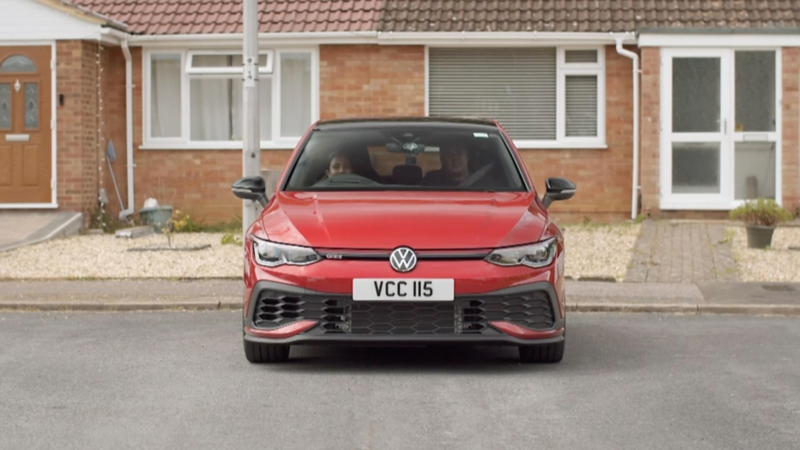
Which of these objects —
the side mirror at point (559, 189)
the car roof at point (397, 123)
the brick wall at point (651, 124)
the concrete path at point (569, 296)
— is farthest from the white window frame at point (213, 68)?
the side mirror at point (559, 189)

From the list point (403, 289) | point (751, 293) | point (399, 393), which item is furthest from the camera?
point (751, 293)

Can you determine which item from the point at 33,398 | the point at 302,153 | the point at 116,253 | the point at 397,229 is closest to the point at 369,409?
the point at 397,229

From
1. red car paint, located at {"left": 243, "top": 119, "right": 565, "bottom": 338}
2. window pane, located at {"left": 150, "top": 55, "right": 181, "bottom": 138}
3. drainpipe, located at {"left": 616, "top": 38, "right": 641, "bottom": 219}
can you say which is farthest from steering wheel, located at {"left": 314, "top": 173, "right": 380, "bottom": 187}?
window pane, located at {"left": 150, "top": 55, "right": 181, "bottom": 138}

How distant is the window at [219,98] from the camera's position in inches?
792

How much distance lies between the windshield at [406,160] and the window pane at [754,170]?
Result: 35.4 ft

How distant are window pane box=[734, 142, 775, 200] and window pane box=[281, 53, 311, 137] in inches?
249

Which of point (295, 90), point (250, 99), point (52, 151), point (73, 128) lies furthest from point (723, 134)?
point (52, 151)

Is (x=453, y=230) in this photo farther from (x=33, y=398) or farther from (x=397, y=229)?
(x=33, y=398)

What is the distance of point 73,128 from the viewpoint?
1864 centimetres

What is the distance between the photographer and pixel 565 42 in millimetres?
19422

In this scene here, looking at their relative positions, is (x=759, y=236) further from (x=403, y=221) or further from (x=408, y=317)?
(x=408, y=317)

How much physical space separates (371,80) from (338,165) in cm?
1127

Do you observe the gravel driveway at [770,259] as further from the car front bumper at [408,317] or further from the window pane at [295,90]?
the window pane at [295,90]

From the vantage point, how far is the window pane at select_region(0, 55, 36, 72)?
18.8 m
